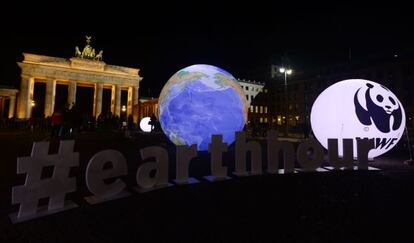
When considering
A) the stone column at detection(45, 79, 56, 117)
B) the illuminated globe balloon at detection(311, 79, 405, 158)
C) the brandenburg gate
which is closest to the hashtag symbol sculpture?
the illuminated globe balloon at detection(311, 79, 405, 158)

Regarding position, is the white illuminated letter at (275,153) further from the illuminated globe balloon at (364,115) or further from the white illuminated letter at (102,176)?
the white illuminated letter at (102,176)

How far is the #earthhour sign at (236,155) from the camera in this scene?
4011 mm

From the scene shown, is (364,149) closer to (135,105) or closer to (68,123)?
(68,123)

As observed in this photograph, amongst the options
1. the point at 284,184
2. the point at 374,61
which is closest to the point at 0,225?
the point at 284,184

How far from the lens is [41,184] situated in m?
3.98

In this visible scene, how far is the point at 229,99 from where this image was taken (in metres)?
9.89

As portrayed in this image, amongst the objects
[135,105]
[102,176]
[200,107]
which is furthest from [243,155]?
[135,105]

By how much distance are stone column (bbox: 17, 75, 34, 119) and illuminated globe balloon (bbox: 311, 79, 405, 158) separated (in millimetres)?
60908

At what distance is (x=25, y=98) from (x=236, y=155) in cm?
6105

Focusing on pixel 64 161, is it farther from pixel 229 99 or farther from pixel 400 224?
pixel 229 99

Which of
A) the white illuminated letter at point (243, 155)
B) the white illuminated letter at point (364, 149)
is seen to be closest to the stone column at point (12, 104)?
the white illuminated letter at point (243, 155)

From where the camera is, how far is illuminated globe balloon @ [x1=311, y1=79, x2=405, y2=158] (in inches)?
331

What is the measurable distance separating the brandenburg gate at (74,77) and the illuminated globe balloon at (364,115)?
5546cm

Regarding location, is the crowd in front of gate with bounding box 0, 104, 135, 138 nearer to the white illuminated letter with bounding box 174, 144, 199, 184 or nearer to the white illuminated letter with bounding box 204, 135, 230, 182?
the white illuminated letter with bounding box 174, 144, 199, 184
